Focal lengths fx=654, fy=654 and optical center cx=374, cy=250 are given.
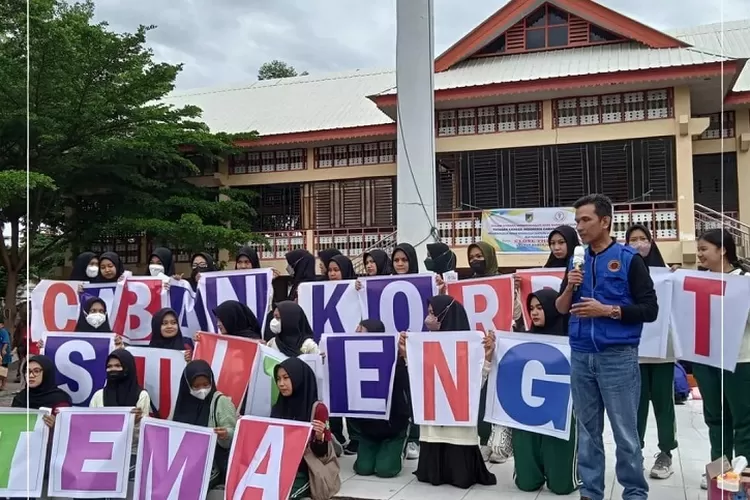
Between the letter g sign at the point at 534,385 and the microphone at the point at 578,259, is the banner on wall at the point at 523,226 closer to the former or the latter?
the letter g sign at the point at 534,385

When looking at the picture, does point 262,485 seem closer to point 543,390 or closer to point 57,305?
point 543,390

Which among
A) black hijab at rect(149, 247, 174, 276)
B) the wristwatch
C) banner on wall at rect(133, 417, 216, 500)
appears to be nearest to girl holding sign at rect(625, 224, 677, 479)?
the wristwatch

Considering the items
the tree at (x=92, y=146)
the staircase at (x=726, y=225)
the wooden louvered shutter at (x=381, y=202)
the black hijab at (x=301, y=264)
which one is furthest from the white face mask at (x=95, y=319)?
the staircase at (x=726, y=225)

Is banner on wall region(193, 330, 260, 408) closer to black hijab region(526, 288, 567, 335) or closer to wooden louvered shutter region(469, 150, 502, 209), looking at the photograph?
black hijab region(526, 288, 567, 335)

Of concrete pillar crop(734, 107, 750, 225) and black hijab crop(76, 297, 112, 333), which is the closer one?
black hijab crop(76, 297, 112, 333)

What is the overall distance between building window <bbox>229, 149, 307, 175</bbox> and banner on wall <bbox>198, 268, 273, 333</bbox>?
11.6m

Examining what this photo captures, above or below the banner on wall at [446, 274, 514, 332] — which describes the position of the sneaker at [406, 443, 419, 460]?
below

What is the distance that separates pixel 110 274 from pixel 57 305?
0.55m

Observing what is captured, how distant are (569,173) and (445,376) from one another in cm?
1160

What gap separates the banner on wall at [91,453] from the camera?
169 inches

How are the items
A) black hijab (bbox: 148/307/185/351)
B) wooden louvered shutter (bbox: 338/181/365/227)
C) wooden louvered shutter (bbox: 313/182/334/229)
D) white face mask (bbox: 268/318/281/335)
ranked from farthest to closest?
wooden louvered shutter (bbox: 313/182/334/229) < wooden louvered shutter (bbox: 338/181/365/227) < black hijab (bbox: 148/307/185/351) < white face mask (bbox: 268/318/281/335)

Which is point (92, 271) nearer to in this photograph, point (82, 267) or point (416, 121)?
A: point (82, 267)

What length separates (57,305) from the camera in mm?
6215

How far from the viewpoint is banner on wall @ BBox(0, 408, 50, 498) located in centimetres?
431
